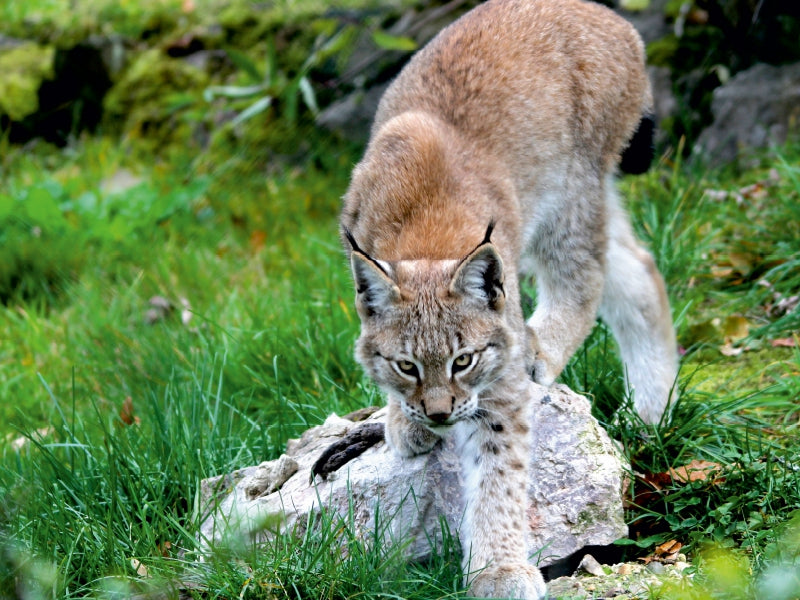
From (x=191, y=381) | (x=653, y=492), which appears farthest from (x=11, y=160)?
(x=653, y=492)

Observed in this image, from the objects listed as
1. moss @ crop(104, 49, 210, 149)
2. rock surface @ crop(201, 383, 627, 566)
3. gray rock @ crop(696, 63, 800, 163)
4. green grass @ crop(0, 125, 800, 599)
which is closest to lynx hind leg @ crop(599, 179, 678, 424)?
green grass @ crop(0, 125, 800, 599)

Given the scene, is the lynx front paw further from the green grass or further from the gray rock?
the gray rock

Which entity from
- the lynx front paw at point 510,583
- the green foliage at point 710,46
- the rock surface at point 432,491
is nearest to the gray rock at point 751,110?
the green foliage at point 710,46

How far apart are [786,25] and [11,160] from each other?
6474 mm

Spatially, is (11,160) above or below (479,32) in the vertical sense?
below

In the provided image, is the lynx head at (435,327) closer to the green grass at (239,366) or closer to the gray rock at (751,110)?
the green grass at (239,366)

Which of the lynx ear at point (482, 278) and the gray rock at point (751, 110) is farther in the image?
the gray rock at point (751, 110)

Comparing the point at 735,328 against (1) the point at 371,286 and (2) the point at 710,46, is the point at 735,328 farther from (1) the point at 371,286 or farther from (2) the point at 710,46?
(2) the point at 710,46

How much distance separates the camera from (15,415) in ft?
17.9

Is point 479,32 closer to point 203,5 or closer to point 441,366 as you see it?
point 441,366

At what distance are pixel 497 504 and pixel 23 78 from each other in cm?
734

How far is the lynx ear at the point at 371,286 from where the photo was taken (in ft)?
11.7

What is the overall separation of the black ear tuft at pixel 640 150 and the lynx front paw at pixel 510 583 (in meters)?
2.38

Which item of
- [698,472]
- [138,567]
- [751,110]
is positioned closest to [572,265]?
[698,472]
